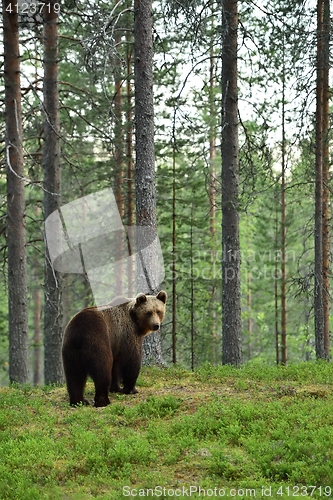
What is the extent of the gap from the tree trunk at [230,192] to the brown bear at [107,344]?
446 centimetres

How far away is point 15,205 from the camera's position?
1498 centimetres

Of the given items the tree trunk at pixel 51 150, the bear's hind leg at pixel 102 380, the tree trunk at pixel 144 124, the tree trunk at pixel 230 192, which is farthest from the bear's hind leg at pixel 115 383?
the tree trunk at pixel 51 150

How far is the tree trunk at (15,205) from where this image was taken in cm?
1467

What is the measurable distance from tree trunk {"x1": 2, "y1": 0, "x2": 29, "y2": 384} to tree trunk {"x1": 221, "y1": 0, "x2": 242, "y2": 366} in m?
5.02

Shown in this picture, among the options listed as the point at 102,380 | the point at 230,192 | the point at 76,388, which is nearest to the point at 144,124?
the point at 230,192

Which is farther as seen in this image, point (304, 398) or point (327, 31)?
point (327, 31)

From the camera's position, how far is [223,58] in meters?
14.9

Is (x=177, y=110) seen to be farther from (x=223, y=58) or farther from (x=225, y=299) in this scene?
(x=225, y=299)

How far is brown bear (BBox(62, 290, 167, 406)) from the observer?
9758mm

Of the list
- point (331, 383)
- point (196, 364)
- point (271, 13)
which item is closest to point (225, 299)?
point (331, 383)

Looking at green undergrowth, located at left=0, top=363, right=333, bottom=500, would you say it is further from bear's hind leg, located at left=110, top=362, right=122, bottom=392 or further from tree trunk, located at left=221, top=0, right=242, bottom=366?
tree trunk, located at left=221, top=0, right=242, bottom=366

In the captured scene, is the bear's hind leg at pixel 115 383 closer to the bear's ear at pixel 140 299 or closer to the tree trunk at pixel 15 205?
the bear's ear at pixel 140 299

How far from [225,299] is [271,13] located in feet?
23.1

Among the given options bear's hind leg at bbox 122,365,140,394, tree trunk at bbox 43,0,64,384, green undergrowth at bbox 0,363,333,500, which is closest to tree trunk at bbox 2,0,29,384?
tree trunk at bbox 43,0,64,384
